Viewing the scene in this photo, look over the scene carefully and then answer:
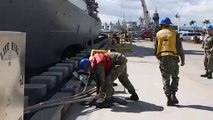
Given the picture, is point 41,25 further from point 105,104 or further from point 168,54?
point 168,54

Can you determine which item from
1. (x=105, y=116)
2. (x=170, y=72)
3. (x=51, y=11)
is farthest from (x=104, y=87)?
(x=51, y=11)

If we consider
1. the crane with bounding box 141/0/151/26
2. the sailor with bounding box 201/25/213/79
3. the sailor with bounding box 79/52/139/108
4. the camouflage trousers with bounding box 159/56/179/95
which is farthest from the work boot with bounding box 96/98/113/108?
the crane with bounding box 141/0/151/26

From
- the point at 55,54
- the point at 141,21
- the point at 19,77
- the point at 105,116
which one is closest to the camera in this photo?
the point at 19,77

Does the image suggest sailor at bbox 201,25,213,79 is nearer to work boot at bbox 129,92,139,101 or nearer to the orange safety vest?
work boot at bbox 129,92,139,101

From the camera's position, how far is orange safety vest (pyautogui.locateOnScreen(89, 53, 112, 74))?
7395mm

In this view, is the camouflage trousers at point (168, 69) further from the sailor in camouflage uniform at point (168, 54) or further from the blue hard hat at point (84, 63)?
the blue hard hat at point (84, 63)

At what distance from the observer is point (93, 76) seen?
7773mm

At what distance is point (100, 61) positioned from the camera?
7.46m

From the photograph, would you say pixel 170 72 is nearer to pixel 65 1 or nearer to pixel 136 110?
pixel 136 110

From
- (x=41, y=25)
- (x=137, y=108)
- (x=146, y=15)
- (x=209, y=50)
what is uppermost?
(x=146, y=15)

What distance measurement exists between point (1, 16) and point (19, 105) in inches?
224

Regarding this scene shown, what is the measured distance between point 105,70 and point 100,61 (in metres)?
0.38

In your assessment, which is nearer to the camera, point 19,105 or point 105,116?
point 19,105

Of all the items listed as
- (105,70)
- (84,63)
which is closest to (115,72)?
(105,70)
